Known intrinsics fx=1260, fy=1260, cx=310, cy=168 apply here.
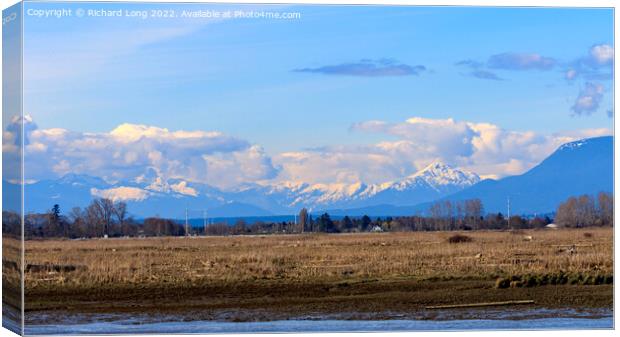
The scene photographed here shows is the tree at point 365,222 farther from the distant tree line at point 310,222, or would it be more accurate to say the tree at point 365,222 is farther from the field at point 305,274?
the field at point 305,274

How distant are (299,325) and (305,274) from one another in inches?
100

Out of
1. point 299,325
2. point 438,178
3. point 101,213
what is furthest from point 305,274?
point 101,213

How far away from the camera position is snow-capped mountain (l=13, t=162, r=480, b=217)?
19.3m

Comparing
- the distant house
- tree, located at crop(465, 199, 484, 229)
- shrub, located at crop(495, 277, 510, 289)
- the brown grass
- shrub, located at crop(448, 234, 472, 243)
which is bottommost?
shrub, located at crop(495, 277, 510, 289)

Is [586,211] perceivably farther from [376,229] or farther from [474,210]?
[376,229]

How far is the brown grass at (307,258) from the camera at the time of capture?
20.3m

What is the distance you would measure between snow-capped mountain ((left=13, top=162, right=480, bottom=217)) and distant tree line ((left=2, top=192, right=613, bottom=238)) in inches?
9.8

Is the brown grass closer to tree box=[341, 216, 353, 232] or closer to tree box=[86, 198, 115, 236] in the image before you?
tree box=[341, 216, 353, 232]

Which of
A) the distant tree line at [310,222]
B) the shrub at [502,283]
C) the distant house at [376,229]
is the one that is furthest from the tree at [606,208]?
the distant house at [376,229]

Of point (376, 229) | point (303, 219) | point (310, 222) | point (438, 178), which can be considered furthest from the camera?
point (376, 229)

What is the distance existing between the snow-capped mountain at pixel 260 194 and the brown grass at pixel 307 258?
828 millimetres

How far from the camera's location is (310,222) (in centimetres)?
2059

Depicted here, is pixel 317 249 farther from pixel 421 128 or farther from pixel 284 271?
pixel 421 128

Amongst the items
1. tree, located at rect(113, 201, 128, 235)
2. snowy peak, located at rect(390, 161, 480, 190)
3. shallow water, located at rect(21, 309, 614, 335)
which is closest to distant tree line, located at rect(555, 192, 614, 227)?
snowy peak, located at rect(390, 161, 480, 190)
